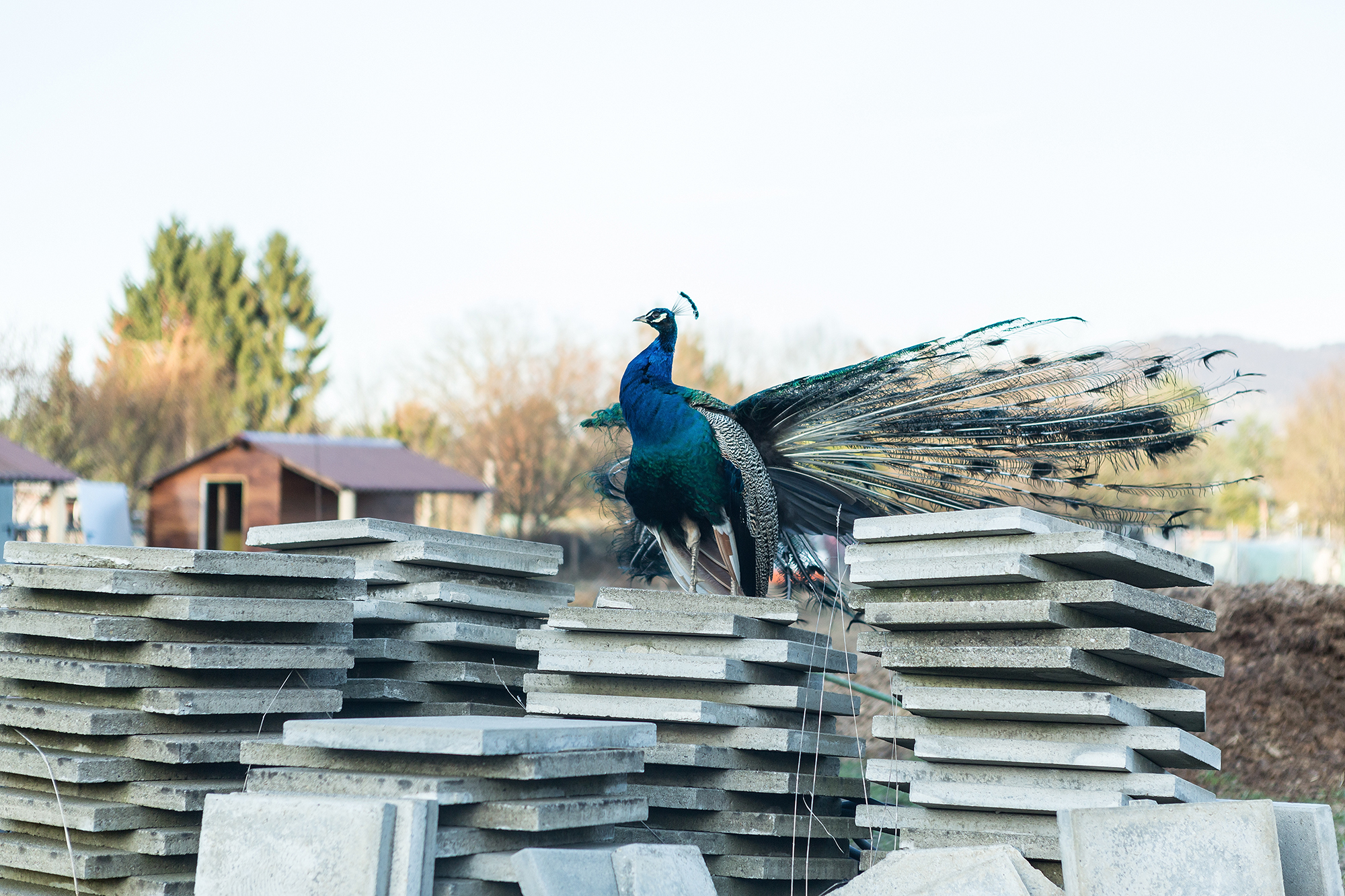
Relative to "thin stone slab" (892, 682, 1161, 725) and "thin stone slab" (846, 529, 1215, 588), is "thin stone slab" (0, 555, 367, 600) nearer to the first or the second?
"thin stone slab" (846, 529, 1215, 588)

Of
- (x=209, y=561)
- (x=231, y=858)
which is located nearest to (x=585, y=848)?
(x=231, y=858)

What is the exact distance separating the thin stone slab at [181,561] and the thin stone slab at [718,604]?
1107 millimetres

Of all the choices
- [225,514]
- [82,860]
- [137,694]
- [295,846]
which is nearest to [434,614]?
[137,694]

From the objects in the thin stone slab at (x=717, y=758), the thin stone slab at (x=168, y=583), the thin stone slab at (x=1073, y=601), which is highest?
the thin stone slab at (x=168, y=583)

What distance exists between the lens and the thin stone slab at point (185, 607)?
14.7 ft

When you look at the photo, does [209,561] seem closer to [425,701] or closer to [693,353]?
[425,701]

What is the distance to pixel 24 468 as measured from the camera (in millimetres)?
24125

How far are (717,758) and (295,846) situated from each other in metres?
1.84

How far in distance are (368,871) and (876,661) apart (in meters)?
7.47

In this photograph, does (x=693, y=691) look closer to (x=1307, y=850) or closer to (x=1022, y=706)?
(x=1022, y=706)

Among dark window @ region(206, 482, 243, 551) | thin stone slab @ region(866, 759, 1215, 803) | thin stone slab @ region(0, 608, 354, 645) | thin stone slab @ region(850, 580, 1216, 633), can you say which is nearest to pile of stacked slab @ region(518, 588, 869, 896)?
thin stone slab @ region(866, 759, 1215, 803)

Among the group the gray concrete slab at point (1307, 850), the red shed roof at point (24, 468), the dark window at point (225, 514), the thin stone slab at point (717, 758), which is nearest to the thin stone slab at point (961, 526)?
the thin stone slab at point (717, 758)

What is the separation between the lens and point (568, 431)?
3753 cm

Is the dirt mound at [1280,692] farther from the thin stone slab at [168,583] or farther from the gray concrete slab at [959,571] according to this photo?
the thin stone slab at [168,583]
